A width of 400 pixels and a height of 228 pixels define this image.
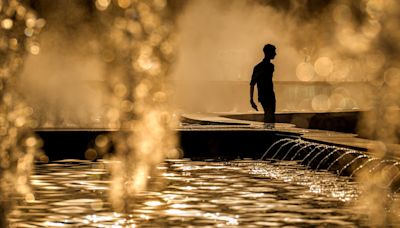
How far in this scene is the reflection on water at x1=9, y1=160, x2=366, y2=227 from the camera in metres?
11.2

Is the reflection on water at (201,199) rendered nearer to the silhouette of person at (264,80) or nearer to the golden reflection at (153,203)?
the golden reflection at (153,203)

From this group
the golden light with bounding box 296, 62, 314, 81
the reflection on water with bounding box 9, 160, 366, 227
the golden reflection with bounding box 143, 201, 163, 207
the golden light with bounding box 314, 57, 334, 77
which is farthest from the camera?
the golden light with bounding box 314, 57, 334, 77

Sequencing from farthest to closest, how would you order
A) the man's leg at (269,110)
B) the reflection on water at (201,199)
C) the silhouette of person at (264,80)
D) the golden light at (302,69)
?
the golden light at (302,69), the man's leg at (269,110), the silhouette of person at (264,80), the reflection on water at (201,199)

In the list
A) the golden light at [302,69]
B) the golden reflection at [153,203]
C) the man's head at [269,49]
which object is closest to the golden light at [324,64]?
the golden light at [302,69]

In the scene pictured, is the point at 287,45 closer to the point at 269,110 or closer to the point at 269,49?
the point at 269,110

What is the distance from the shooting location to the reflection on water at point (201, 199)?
11.2m

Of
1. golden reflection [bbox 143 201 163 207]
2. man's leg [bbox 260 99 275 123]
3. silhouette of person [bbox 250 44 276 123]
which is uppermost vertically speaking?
silhouette of person [bbox 250 44 276 123]

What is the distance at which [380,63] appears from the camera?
7500 cm

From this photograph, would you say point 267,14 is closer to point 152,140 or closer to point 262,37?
point 262,37

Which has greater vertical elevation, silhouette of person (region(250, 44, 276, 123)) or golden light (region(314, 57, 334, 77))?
golden light (region(314, 57, 334, 77))

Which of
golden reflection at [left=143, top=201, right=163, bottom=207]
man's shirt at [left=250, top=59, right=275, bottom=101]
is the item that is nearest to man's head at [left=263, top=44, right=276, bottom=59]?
man's shirt at [left=250, top=59, right=275, bottom=101]

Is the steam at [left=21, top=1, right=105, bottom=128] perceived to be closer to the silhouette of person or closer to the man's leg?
the man's leg

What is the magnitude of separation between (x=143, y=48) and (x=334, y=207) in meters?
82.0

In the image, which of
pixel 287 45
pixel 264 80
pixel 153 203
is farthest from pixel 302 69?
pixel 153 203
